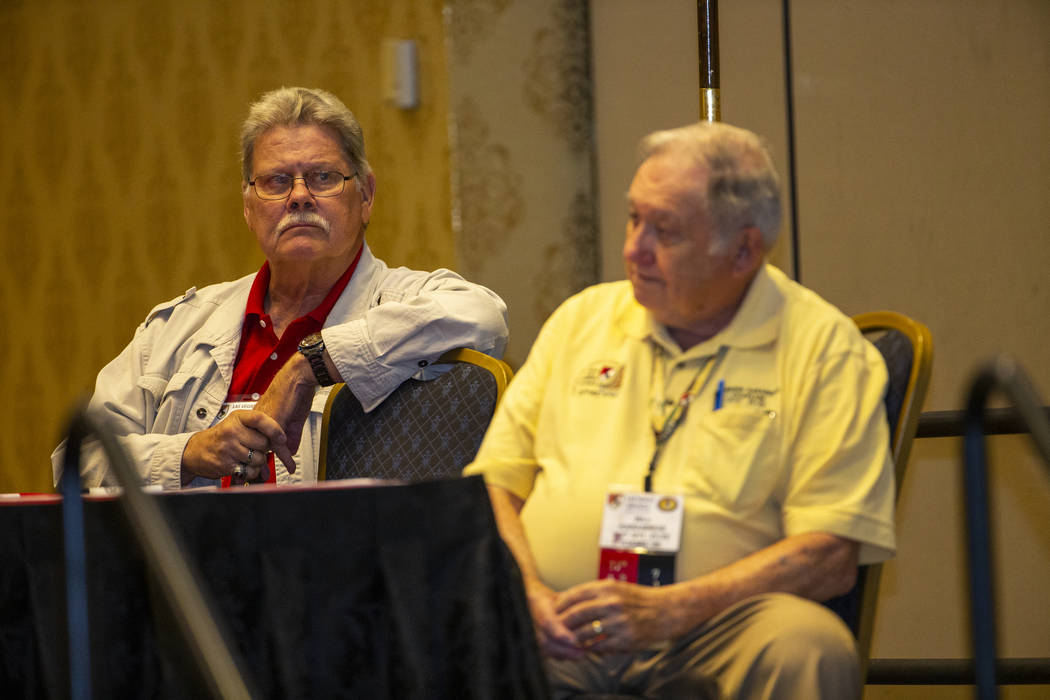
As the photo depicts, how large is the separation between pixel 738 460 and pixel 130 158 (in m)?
3.68

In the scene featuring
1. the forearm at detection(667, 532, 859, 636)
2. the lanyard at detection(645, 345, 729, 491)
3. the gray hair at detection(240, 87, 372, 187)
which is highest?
the gray hair at detection(240, 87, 372, 187)

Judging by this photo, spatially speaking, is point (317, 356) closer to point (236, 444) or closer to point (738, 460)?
point (236, 444)

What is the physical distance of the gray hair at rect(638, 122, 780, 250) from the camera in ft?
6.02

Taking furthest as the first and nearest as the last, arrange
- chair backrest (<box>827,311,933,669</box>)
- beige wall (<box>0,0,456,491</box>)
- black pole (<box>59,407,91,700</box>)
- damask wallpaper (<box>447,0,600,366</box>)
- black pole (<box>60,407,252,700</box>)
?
beige wall (<box>0,0,456,491</box>) < damask wallpaper (<box>447,0,600,366</box>) < chair backrest (<box>827,311,933,669</box>) < black pole (<box>59,407,91,700</box>) < black pole (<box>60,407,252,700</box>)

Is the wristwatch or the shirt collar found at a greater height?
the shirt collar

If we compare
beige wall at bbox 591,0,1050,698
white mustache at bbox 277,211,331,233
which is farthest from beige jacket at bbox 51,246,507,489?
beige wall at bbox 591,0,1050,698

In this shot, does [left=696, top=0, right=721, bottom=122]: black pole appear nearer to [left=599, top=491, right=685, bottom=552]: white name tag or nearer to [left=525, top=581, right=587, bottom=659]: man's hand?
[left=599, top=491, right=685, bottom=552]: white name tag

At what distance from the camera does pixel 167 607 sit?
1.45m

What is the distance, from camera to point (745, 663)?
5.07 ft

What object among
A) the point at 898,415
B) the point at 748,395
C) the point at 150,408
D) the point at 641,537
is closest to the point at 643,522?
Result: the point at 641,537

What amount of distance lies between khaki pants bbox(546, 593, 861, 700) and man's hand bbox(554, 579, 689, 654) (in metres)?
0.06

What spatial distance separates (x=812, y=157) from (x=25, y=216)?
3.30 meters

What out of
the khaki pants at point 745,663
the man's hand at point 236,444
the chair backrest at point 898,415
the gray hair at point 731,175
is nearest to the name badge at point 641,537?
the khaki pants at point 745,663

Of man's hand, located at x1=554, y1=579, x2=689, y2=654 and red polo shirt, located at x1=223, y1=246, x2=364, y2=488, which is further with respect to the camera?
red polo shirt, located at x1=223, y1=246, x2=364, y2=488
